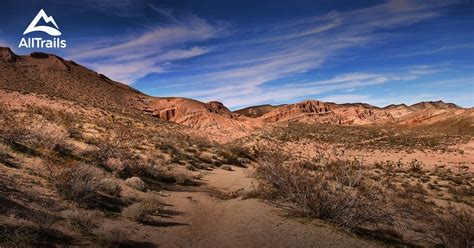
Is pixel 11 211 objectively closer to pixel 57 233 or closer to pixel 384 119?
pixel 57 233

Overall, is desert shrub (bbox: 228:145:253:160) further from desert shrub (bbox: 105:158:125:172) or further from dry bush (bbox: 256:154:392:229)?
dry bush (bbox: 256:154:392:229)

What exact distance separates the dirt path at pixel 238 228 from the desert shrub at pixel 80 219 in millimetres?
1287

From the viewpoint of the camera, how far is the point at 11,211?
7.98m

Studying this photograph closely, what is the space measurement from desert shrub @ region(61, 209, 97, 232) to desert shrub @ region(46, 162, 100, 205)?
2.91ft

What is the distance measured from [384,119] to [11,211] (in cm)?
10577

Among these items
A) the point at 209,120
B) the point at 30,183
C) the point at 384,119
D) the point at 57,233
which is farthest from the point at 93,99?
the point at 384,119

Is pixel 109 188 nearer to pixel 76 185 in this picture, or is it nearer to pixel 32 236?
pixel 76 185

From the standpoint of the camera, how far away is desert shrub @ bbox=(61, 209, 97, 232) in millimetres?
8188

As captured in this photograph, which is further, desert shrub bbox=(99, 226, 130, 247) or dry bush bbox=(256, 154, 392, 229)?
dry bush bbox=(256, 154, 392, 229)

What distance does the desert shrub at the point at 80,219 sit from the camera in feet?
26.9

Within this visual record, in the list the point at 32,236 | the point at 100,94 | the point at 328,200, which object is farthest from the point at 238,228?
the point at 100,94

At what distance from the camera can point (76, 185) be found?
992cm

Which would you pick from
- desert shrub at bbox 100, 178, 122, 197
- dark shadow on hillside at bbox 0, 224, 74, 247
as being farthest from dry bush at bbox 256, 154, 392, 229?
dark shadow on hillside at bbox 0, 224, 74, 247

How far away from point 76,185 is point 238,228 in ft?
14.0
